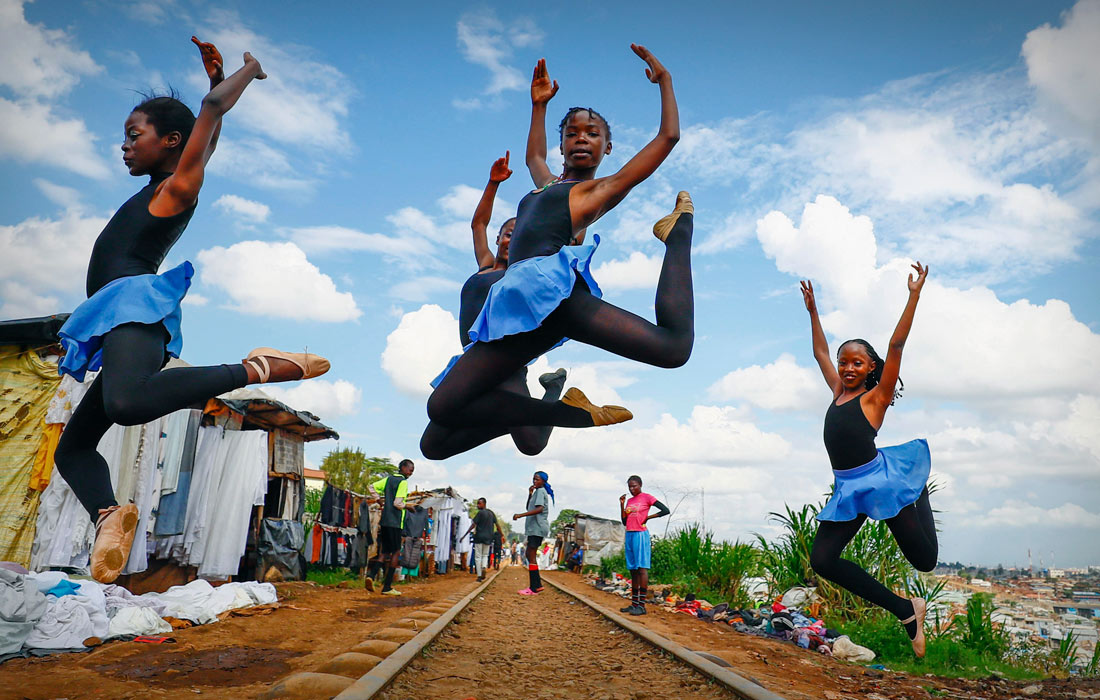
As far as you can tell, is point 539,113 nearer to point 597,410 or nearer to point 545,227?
point 545,227

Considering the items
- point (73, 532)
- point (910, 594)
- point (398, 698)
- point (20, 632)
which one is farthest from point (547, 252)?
point (910, 594)

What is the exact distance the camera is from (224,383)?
8.99 feet

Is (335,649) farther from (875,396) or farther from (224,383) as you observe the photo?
(875,396)

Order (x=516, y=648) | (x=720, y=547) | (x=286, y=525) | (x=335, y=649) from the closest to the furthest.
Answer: (x=335, y=649) → (x=516, y=648) → (x=286, y=525) → (x=720, y=547)

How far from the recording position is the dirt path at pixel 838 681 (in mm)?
4723

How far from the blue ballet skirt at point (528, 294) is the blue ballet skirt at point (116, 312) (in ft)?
4.34

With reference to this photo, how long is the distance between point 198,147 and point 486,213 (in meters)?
1.65

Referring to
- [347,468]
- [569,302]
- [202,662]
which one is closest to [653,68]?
[569,302]

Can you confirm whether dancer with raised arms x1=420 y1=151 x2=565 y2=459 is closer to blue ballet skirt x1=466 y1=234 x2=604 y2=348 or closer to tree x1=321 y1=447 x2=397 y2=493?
blue ballet skirt x1=466 y1=234 x2=604 y2=348

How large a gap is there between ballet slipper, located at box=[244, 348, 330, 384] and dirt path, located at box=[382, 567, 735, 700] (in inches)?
64.2

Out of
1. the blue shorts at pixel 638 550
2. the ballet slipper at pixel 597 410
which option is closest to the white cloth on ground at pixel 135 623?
the ballet slipper at pixel 597 410

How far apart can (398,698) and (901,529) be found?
9.77 ft

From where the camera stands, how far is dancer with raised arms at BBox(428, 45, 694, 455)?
8.50 feet

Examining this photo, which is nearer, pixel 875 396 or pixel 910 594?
pixel 875 396
